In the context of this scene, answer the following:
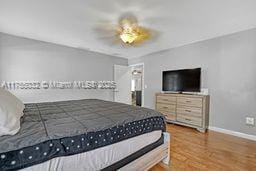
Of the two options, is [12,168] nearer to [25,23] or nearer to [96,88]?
[25,23]

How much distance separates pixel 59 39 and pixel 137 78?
5.06 m

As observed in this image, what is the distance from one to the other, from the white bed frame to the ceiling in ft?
6.43

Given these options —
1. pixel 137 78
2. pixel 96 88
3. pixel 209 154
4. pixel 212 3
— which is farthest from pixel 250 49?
pixel 137 78

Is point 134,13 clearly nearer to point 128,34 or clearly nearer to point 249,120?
point 128,34

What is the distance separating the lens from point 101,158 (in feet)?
4.28

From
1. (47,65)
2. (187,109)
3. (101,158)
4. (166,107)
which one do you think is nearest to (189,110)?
(187,109)

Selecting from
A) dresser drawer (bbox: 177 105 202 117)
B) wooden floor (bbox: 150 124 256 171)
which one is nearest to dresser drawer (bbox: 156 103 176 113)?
dresser drawer (bbox: 177 105 202 117)

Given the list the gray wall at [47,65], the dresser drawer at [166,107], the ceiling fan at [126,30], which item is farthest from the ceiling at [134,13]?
the dresser drawer at [166,107]

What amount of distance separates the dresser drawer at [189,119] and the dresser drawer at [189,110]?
87 mm

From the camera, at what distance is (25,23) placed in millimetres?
2926

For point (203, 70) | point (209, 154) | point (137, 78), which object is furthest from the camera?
point (137, 78)

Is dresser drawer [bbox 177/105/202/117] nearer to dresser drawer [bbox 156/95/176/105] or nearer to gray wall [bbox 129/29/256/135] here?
dresser drawer [bbox 156/95/176/105]

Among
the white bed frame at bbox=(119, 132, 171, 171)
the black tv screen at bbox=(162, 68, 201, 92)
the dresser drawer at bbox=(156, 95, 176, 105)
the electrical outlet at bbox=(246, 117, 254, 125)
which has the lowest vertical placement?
the white bed frame at bbox=(119, 132, 171, 171)

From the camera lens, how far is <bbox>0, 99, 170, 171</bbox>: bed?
95 cm
